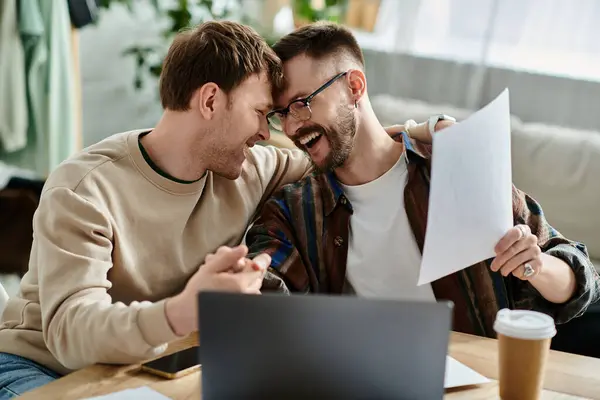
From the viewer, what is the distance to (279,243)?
1.72 metres

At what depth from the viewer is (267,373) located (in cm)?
102

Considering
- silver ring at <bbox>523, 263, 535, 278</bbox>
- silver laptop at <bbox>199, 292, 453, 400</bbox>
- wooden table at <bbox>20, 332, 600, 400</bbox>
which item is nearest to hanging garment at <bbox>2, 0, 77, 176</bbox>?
wooden table at <bbox>20, 332, 600, 400</bbox>

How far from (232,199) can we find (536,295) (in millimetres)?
695

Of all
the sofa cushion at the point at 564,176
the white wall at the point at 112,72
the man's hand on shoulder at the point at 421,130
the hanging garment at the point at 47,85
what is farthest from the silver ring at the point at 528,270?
the white wall at the point at 112,72

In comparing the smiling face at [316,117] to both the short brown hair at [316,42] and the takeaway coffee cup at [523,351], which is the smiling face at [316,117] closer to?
the short brown hair at [316,42]

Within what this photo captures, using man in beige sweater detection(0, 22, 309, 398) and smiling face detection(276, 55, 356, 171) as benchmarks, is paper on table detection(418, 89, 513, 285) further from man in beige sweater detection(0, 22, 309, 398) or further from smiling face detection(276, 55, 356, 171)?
smiling face detection(276, 55, 356, 171)

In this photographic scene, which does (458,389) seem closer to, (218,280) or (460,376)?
(460,376)

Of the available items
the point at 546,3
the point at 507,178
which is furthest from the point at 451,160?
the point at 546,3

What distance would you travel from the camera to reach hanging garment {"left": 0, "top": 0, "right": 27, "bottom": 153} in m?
3.22

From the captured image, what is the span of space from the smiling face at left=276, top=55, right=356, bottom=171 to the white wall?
262 centimetres

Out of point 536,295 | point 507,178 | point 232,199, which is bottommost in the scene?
point 536,295

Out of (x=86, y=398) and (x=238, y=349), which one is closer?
(x=238, y=349)

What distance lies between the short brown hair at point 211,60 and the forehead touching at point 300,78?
8 cm

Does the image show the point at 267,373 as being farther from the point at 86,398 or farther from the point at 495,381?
the point at 495,381
